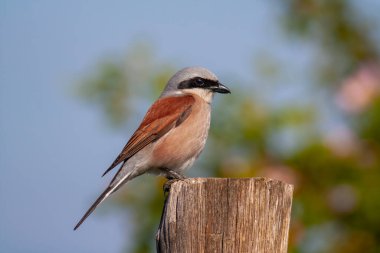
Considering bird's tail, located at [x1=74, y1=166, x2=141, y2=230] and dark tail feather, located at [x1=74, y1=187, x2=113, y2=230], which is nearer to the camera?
dark tail feather, located at [x1=74, y1=187, x2=113, y2=230]

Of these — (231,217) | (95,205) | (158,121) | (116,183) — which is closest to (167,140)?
(158,121)

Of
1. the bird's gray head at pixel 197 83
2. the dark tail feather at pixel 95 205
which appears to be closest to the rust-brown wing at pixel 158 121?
the bird's gray head at pixel 197 83

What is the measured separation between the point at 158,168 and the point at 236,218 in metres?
2.67

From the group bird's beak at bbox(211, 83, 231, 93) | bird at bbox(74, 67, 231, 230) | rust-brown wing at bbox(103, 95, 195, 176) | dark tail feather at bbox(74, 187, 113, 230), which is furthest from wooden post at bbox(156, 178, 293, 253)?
bird's beak at bbox(211, 83, 231, 93)

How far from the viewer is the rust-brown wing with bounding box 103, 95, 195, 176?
588 centimetres

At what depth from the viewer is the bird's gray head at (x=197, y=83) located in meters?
6.41

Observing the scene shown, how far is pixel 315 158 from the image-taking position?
20.8 ft

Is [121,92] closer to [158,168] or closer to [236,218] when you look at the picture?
[158,168]

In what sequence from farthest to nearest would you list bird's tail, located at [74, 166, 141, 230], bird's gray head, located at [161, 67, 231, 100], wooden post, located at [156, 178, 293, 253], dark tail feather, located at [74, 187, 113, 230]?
bird's gray head, located at [161, 67, 231, 100]
bird's tail, located at [74, 166, 141, 230]
dark tail feather, located at [74, 187, 113, 230]
wooden post, located at [156, 178, 293, 253]

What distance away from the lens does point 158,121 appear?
6.04m

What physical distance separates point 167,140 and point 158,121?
171 mm

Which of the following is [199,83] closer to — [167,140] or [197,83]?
[197,83]

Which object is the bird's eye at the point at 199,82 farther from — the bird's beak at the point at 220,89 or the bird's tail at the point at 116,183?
the bird's tail at the point at 116,183

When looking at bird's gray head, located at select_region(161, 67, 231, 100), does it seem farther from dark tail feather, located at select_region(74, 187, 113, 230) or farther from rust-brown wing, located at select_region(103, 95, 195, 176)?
dark tail feather, located at select_region(74, 187, 113, 230)
